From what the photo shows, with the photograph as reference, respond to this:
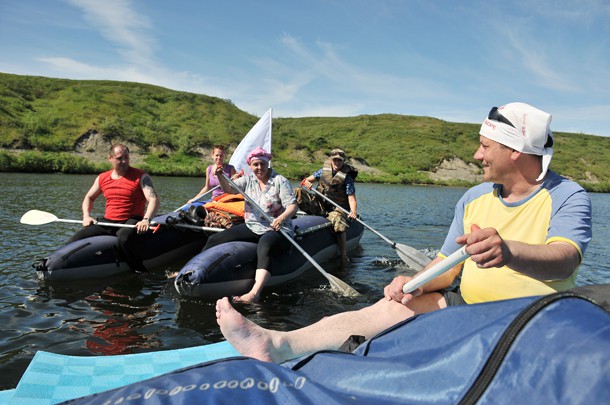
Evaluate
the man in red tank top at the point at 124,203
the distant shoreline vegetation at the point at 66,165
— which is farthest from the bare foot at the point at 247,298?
the distant shoreline vegetation at the point at 66,165

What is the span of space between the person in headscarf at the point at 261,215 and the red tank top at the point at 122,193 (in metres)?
1.44

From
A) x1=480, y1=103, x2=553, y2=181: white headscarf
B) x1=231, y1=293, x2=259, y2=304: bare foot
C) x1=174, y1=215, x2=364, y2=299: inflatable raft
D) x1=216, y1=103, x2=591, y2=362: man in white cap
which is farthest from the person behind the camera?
x1=231, y1=293, x2=259, y2=304: bare foot

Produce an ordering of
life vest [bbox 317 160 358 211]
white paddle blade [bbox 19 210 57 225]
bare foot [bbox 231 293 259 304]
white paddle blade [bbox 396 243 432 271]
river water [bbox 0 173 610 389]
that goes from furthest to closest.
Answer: life vest [bbox 317 160 358 211], white paddle blade [bbox 396 243 432 271], white paddle blade [bbox 19 210 57 225], bare foot [bbox 231 293 259 304], river water [bbox 0 173 610 389]

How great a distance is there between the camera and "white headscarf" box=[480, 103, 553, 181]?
2.66m

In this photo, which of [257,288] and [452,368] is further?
[257,288]

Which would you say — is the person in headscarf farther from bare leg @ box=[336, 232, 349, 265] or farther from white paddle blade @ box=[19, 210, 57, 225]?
white paddle blade @ box=[19, 210, 57, 225]

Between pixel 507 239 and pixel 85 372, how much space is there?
286cm

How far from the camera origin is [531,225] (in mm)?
2674

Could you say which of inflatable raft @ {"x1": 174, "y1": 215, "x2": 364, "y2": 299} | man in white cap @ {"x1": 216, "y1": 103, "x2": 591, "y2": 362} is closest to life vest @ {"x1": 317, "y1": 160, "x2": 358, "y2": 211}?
inflatable raft @ {"x1": 174, "y1": 215, "x2": 364, "y2": 299}

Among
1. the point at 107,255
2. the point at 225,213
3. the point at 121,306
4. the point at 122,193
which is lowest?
the point at 121,306

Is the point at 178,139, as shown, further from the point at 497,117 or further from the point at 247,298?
the point at 497,117

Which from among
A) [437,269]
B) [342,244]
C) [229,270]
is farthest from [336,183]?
[437,269]

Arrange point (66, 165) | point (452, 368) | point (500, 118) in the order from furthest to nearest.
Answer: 1. point (66, 165)
2. point (500, 118)
3. point (452, 368)

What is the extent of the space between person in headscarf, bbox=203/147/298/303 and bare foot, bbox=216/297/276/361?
3257mm
